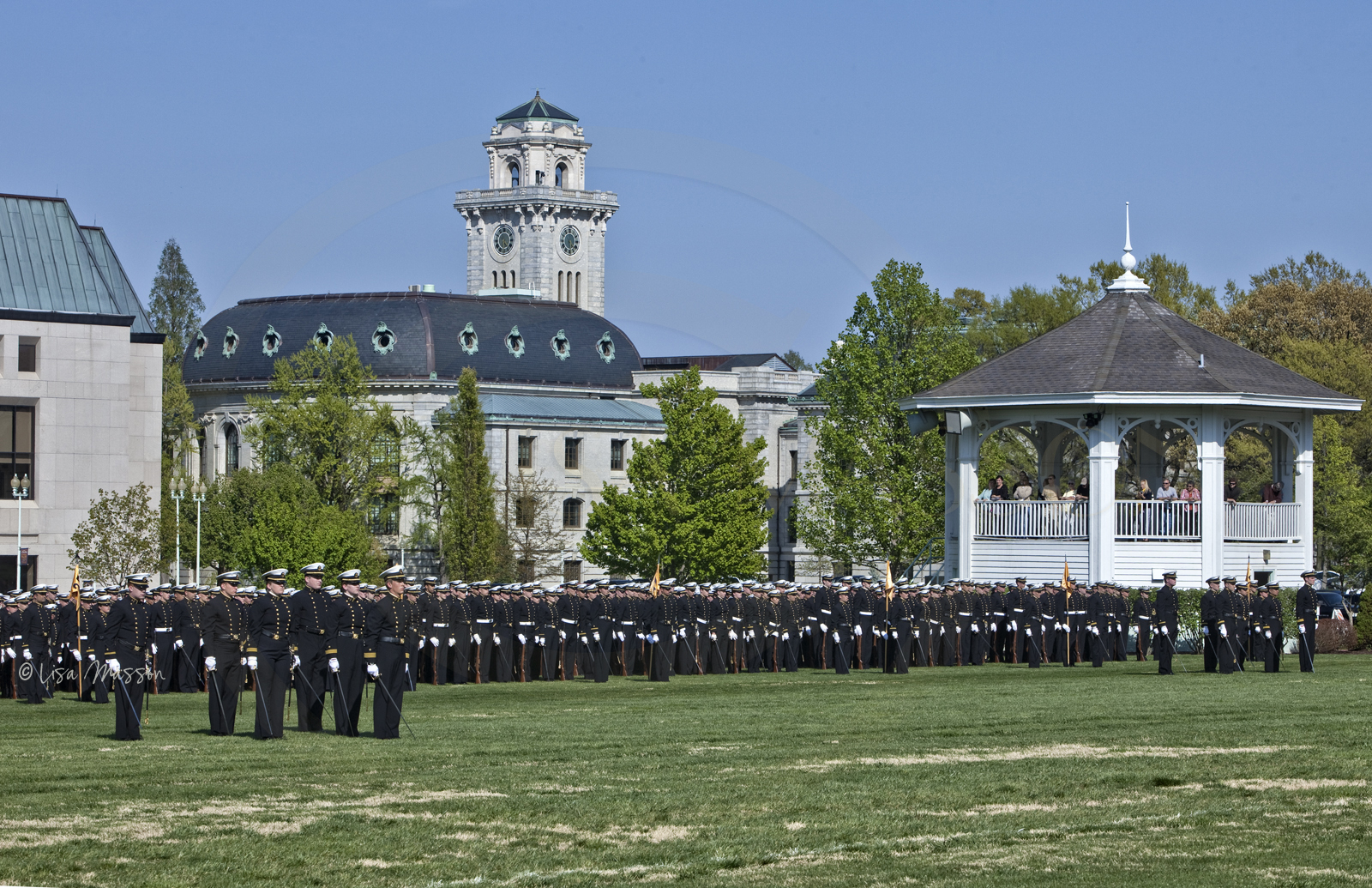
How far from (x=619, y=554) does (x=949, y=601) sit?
41729 mm

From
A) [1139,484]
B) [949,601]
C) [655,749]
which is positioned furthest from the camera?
[1139,484]

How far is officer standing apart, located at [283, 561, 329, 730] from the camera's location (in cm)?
2036

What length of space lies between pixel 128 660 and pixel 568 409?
83037 mm

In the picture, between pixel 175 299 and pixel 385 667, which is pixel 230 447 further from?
pixel 385 667

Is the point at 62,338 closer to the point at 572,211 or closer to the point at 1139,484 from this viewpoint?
the point at 1139,484

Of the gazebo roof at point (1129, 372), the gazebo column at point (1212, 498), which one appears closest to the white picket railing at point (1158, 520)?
the gazebo column at point (1212, 498)

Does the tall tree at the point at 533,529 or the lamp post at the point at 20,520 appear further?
the tall tree at the point at 533,529

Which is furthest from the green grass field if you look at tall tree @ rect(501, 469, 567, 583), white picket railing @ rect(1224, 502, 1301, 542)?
tall tree @ rect(501, 469, 567, 583)

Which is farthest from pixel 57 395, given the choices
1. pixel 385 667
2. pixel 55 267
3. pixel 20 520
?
pixel 385 667

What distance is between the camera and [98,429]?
64.4 metres

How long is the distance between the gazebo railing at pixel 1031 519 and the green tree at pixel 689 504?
101 feet

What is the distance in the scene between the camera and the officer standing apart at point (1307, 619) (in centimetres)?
3388

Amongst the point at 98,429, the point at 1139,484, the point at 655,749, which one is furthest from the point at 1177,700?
the point at 98,429

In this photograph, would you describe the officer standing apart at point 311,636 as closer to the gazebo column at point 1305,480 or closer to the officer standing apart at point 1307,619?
the officer standing apart at point 1307,619
